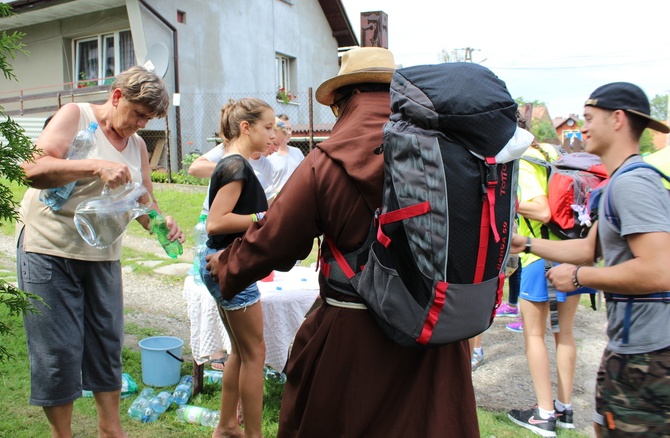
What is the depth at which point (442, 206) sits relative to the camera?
174 centimetres

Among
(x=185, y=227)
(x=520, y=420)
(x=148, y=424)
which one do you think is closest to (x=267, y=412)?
(x=148, y=424)

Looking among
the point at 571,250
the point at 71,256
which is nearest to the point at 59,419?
the point at 71,256

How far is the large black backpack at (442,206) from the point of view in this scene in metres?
1.75

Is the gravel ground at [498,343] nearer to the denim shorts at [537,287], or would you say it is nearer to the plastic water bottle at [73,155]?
the denim shorts at [537,287]

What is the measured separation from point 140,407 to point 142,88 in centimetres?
213

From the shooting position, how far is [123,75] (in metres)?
2.98

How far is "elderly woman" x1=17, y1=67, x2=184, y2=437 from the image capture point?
2.78 m

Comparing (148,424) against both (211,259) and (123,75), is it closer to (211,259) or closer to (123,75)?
(211,259)

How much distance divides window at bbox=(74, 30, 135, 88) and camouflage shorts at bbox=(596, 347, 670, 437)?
15949 millimetres

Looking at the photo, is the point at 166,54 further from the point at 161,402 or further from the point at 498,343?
the point at 161,402

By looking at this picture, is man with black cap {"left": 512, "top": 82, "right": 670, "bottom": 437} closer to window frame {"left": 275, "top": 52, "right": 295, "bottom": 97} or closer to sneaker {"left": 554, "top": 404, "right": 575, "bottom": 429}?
sneaker {"left": 554, "top": 404, "right": 575, "bottom": 429}

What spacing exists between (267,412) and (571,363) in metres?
2.09

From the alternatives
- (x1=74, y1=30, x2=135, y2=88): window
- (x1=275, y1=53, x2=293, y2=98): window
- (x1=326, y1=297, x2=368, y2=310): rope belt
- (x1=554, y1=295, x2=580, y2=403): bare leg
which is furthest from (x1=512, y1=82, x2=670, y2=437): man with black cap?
(x1=275, y1=53, x2=293, y2=98): window

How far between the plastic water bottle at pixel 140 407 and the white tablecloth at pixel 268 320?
42 centimetres
